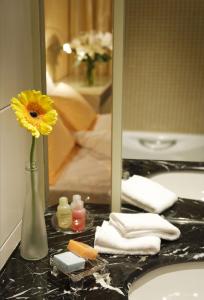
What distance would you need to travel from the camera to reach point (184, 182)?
1.48 metres

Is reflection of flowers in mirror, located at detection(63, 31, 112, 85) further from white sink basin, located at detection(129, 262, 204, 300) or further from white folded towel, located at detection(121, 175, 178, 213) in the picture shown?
white sink basin, located at detection(129, 262, 204, 300)

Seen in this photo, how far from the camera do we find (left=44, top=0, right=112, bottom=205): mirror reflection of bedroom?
1.42m

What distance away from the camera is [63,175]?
4.93ft

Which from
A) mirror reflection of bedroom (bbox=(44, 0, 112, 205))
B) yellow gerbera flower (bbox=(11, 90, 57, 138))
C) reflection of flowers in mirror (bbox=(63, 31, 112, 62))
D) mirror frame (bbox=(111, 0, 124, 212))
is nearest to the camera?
yellow gerbera flower (bbox=(11, 90, 57, 138))

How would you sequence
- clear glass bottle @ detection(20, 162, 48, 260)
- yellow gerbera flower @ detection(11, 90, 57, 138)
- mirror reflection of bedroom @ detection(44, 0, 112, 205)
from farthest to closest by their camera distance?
mirror reflection of bedroom @ detection(44, 0, 112, 205)
clear glass bottle @ detection(20, 162, 48, 260)
yellow gerbera flower @ detection(11, 90, 57, 138)

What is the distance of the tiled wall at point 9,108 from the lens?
100 cm

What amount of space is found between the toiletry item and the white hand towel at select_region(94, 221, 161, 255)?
0.50ft

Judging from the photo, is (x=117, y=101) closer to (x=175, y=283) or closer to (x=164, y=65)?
(x=164, y=65)

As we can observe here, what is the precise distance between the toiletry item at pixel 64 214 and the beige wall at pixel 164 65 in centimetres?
36

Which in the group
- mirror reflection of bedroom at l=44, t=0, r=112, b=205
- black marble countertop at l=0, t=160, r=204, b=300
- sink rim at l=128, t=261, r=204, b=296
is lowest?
sink rim at l=128, t=261, r=204, b=296

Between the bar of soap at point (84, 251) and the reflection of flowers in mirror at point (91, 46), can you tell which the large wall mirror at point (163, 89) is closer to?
the reflection of flowers in mirror at point (91, 46)

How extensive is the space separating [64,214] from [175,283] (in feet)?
1.37

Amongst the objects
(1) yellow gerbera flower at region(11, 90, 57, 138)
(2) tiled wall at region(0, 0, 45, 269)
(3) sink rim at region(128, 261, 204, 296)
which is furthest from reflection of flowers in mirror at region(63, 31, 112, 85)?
(3) sink rim at region(128, 261, 204, 296)

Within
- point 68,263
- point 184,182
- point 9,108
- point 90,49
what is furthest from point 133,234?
point 90,49
